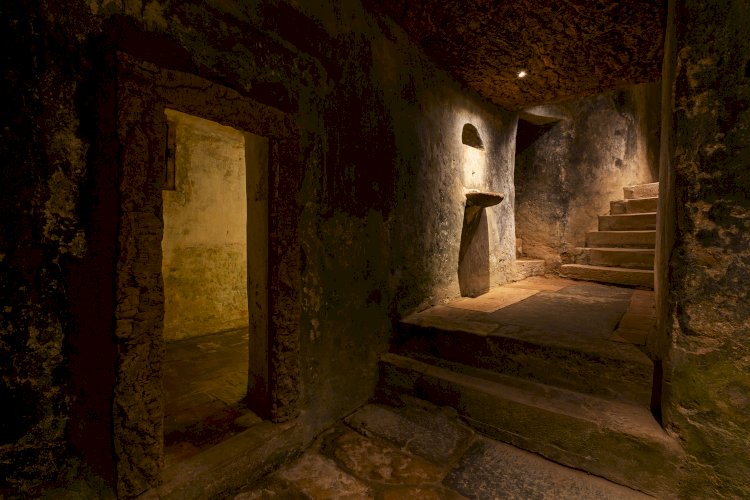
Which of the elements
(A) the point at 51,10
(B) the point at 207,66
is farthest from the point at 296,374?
(A) the point at 51,10

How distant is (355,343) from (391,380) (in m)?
0.55

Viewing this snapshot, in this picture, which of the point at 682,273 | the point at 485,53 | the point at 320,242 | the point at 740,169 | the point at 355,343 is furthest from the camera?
the point at 485,53

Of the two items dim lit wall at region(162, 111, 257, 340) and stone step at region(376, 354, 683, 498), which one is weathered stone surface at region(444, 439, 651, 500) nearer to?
stone step at region(376, 354, 683, 498)

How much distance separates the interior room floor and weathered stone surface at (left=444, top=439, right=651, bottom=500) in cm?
143

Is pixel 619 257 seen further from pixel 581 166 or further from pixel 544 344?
pixel 544 344

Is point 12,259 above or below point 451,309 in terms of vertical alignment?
above

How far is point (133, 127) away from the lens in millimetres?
1596

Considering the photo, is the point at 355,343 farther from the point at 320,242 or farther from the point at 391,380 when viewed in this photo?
the point at 320,242

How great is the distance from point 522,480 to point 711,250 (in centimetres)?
168

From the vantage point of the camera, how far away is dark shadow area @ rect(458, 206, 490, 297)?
4.79 m

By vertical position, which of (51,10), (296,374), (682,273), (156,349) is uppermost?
(51,10)

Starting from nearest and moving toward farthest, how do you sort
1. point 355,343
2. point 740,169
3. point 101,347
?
1. point 101,347
2. point 740,169
3. point 355,343

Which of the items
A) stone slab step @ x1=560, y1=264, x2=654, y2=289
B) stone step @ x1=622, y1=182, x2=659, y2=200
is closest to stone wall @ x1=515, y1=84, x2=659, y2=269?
stone step @ x1=622, y1=182, x2=659, y2=200

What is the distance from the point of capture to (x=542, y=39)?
11.5ft
